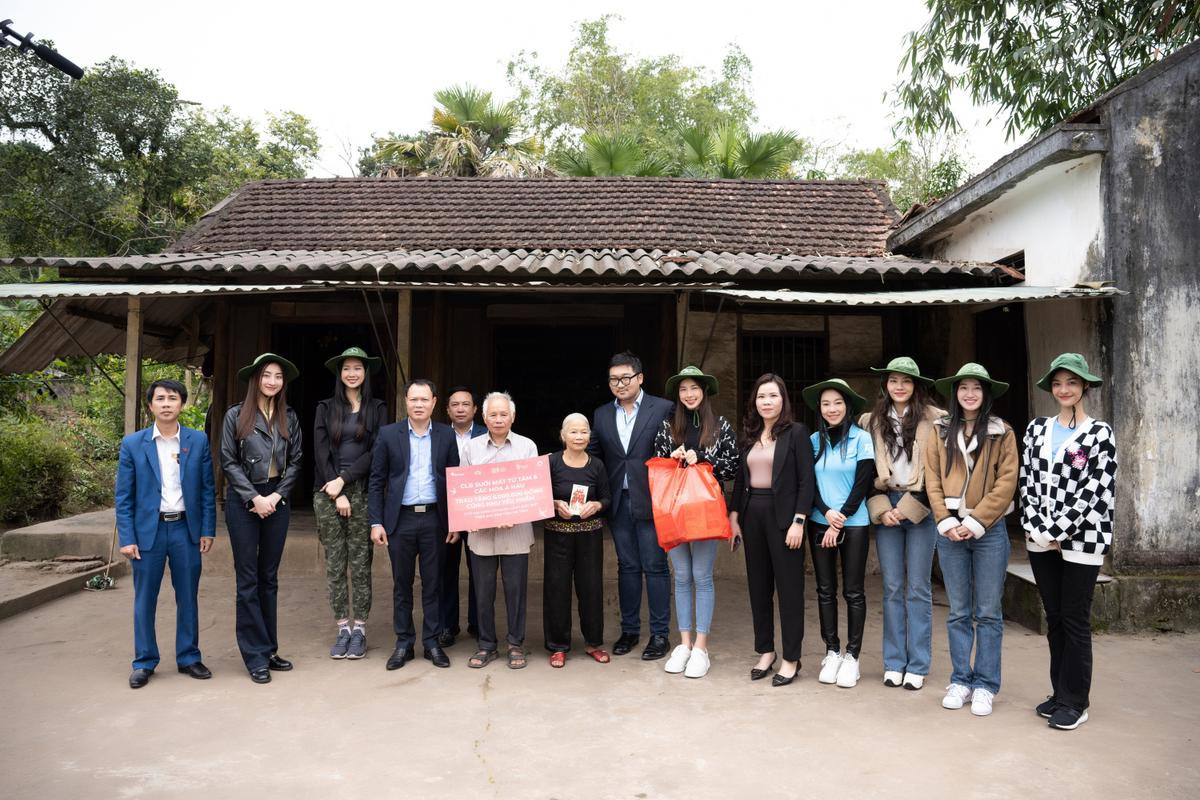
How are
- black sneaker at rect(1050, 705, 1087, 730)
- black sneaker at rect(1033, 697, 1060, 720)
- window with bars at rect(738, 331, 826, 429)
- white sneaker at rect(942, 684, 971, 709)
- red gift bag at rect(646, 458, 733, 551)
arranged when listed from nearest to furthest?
1. black sneaker at rect(1050, 705, 1087, 730)
2. black sneaker at rect(1033, 697, 1060, 720)
3. white sneaker at rect(942, 684, 971, 709)
4. red gift bag at rect(646, 458, 733, 551)
5. window with bars at rect(738, 331, 826, 429)

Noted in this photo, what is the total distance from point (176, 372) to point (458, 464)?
16.7 metres

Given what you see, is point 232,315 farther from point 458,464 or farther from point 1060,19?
point 1060,19

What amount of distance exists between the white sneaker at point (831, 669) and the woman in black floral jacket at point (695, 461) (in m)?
0.63

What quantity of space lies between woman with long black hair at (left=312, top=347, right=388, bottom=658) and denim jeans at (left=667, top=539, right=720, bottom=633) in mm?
1804

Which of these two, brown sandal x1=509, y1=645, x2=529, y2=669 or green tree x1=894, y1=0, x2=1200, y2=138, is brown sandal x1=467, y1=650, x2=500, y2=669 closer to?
brown sandal x1=509, y1=645, x2=529, y2=669

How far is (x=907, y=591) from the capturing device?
434 cm

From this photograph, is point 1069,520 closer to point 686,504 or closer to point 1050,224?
point 686,504

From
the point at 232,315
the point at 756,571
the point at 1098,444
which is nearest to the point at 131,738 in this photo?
the point at 756,571

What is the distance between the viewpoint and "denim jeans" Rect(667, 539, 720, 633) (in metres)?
4.63

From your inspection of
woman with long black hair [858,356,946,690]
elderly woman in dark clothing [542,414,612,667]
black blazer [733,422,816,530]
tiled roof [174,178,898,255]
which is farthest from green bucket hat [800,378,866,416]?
tiled roof [174,178,898,255]

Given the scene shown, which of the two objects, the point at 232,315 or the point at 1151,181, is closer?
the point at 1151,181

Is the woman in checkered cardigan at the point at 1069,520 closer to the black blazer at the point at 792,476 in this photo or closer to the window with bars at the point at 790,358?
the black blazer at the point at 792,476

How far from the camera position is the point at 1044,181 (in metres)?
6.54

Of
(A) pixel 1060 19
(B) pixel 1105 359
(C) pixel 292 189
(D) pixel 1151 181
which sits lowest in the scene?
(B) pixel 1105 359
